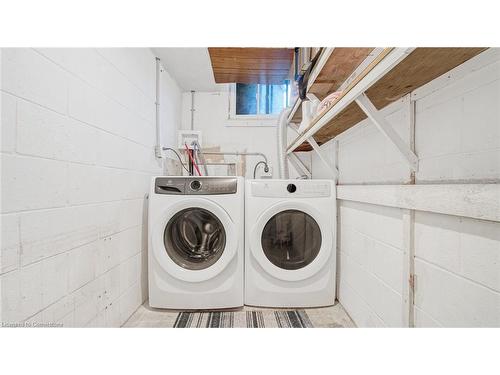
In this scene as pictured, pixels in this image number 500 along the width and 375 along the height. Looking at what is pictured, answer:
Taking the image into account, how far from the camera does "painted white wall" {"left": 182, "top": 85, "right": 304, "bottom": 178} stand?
2586 mm

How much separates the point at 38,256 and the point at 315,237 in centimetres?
139

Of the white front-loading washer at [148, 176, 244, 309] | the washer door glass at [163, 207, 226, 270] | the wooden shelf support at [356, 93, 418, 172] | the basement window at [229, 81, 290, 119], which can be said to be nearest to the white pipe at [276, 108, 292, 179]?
the basement window at [229, 81, 290, 119]

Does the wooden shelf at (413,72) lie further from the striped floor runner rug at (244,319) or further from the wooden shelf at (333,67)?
the striped floor runner rug at (244,319)

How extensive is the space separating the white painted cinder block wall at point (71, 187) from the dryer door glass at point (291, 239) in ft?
2.91

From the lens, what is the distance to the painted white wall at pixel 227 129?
2586mm

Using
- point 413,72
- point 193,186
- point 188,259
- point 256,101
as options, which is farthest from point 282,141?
point 413,72

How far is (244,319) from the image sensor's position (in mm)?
1419

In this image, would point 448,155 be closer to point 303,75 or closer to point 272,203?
point 272,203

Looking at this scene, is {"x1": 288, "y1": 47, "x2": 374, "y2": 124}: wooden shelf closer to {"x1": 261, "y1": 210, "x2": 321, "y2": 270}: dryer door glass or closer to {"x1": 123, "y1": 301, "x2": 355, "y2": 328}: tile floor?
{"x1": 261, "y1": 210, "x2": 321, "y2": 270}: dryer door glass

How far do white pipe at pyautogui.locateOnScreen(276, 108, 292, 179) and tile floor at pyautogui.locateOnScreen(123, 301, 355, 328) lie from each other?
1.25 metres

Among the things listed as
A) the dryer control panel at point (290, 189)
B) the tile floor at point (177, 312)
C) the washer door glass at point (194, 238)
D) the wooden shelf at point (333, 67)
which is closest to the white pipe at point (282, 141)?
the wooden shelf at point (333, 67)

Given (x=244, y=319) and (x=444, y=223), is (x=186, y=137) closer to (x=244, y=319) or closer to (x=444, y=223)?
(x=244, y=319)
